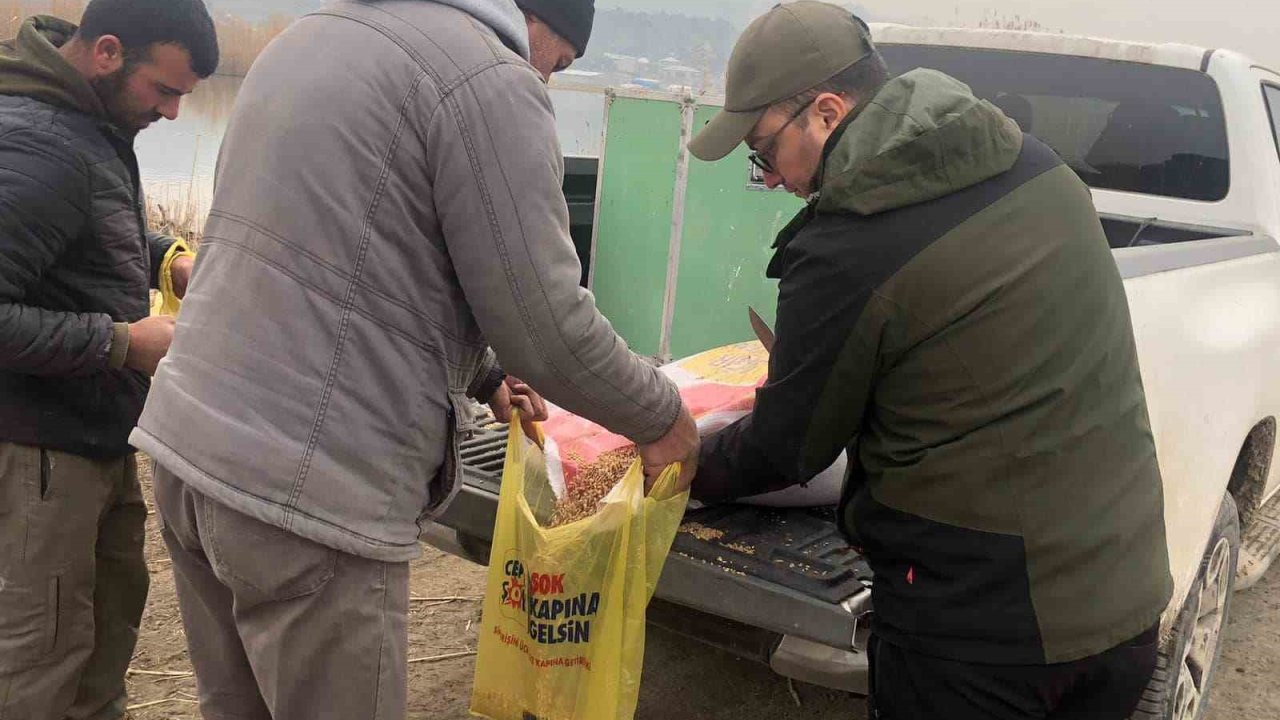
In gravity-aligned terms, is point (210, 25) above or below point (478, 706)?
above

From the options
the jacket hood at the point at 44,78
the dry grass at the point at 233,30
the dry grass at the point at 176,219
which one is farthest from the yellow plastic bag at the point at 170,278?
the dry grass at the point at 233,30

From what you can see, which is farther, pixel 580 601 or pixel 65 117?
pixel 65 117

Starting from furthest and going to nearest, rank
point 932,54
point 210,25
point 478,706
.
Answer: point 932,54 < point 210,25 < point 478,706

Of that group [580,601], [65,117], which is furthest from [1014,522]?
[65,117]

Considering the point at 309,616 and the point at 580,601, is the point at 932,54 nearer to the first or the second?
the point at 580,601

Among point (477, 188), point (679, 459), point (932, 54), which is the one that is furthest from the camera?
point (932, 54)

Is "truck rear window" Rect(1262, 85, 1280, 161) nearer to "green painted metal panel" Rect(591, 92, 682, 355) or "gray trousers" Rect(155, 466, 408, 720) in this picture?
"green painted metal panel" Rect(591, 92, 682, 355)

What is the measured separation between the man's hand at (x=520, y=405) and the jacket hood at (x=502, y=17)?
0.86m

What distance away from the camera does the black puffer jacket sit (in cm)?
231

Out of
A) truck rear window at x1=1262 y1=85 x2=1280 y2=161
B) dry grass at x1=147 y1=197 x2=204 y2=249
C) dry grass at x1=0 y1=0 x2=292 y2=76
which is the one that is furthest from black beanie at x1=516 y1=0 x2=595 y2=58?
dry grass at x1=0 y1=0 x2=292 y2=76

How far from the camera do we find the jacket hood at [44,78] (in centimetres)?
246

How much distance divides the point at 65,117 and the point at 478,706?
1.67m

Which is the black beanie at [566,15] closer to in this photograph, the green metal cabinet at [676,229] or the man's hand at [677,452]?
the man's hand at [677,452]

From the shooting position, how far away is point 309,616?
178cm
